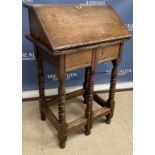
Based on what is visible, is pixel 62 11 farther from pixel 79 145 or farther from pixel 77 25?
pixel 79 145

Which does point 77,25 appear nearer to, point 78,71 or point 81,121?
point 81,121

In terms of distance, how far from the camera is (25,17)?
1752mm

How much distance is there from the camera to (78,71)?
210cm

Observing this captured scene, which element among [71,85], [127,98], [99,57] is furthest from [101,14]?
[127,98]

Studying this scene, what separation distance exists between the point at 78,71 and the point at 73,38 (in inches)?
34.8

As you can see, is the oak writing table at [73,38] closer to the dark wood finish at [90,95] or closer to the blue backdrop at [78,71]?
the dark wood finish at [90,95]

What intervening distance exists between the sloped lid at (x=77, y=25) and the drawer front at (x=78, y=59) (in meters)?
0.07

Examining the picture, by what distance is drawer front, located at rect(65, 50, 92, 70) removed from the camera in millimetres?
1252

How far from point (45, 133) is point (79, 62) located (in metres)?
0.70

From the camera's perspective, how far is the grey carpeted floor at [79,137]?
1575mm

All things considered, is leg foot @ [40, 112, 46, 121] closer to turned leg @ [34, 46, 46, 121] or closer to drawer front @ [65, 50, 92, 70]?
turned leg @ [34, 46, 46, 121]

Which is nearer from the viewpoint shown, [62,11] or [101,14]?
[62,11]

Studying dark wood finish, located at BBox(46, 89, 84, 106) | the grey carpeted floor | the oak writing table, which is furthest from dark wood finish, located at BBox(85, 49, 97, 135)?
dark wood finish, located at BBox(46, 89, 84, 106)

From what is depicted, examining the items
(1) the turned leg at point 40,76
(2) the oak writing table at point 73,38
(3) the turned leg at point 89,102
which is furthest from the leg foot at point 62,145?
(1) the turned leg at point 40,76
